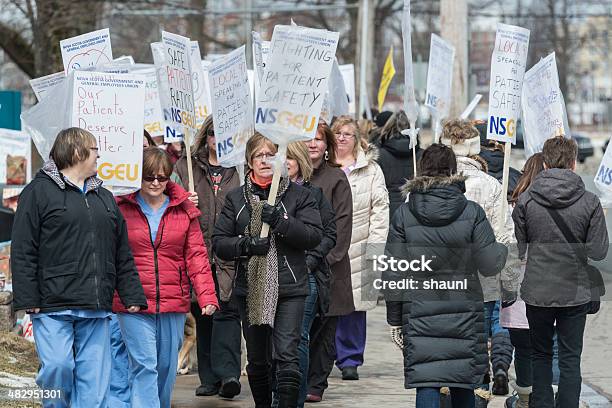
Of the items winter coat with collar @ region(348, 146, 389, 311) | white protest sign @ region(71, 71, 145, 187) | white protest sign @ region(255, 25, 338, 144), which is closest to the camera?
white protest sign @ region(255, 25, 338, 144)

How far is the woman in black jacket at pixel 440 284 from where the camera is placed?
7004 millimetres

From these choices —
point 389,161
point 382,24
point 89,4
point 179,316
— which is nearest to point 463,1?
point 389,161

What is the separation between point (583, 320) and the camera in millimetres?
7652

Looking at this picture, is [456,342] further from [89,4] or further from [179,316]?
[89,4]

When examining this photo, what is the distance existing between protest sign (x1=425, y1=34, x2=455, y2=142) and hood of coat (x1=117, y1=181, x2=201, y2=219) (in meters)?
4.41

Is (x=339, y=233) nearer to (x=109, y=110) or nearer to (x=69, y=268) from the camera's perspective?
(x=109, y=110)

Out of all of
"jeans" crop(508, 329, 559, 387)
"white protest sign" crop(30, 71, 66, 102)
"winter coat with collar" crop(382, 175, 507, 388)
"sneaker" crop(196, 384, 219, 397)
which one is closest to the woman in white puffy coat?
"sneaker" crop(196, 384, 219, 397)

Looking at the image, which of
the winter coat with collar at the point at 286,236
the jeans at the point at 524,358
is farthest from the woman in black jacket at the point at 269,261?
the jeans at the point at 524,358

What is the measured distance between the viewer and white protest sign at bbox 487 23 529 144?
31.5ft

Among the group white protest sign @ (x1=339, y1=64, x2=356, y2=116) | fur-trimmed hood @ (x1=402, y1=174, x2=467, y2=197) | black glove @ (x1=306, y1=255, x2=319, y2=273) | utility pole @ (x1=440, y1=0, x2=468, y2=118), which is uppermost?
utility pole @ (x1=440, y1=0, x2=468, y2=118)

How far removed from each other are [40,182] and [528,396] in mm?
3307

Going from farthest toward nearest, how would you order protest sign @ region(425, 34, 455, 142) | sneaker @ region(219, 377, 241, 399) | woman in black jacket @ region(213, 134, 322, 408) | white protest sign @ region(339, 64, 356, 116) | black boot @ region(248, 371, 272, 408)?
white protest sign @ region(339, 64, 356, 116)
protest sign @ region(425, 34, 455, 142)
sneaker @ region(219, 377, 241, 399)
black boot @ region(248, 371, 272, 408)
woman in black jacket @ region(213, 134, 322, 408)

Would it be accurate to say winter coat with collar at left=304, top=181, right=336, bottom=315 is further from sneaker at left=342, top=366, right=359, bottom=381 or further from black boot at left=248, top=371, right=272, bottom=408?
sneaker at left=342, top=366, right=359, bottom=381

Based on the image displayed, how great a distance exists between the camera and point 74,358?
22.8ft
